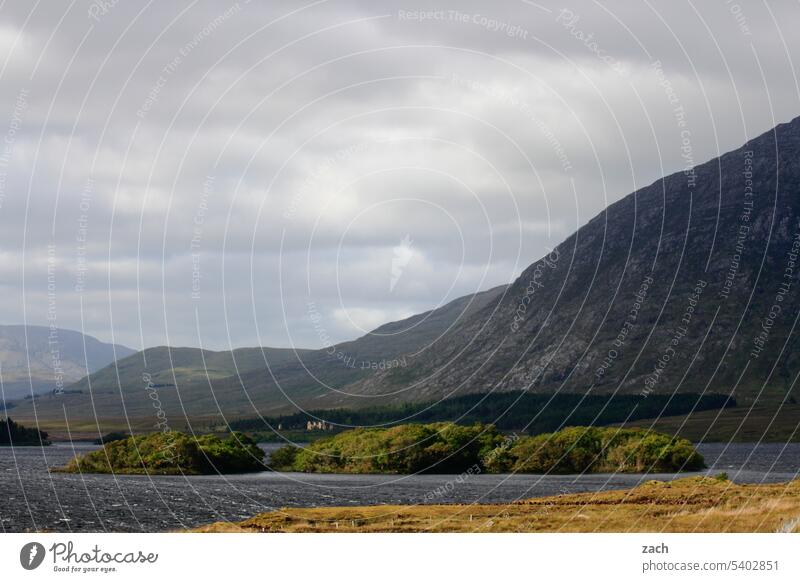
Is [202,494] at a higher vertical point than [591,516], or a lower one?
lower
